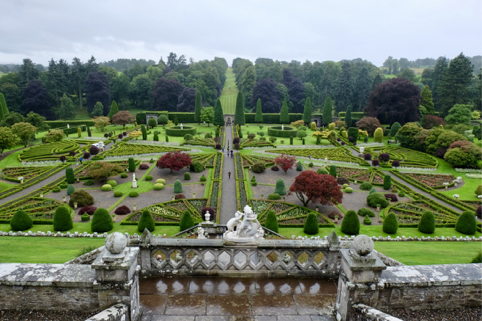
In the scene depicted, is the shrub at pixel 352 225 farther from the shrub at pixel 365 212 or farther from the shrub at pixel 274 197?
the shrub at pixel 274 197

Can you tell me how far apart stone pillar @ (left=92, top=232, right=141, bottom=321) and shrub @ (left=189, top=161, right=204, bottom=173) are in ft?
102

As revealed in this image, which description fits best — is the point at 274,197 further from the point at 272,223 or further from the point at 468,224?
the point at 468,224

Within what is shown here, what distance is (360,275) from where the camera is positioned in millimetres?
7461

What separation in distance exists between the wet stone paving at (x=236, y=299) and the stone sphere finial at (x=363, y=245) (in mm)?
2311

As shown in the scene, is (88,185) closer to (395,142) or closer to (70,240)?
(70,240)

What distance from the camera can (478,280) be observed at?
26.1 ft

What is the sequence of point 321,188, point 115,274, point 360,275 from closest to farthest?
1. point 115,274
2. point 360,275
3. point 321,188

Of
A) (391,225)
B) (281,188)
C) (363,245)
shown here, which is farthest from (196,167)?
(363,245)

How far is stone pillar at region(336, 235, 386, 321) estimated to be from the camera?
729 centimetres

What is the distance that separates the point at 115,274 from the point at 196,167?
31.5 meters

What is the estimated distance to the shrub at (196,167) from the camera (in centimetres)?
3862

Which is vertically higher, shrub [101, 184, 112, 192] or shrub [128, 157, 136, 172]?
shrub [128, 157, 136, 172]

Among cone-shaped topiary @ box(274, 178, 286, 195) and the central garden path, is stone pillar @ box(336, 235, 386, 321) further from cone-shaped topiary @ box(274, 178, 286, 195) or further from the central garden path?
cone-shaped topiary @ box(274, 178, 286, 195)

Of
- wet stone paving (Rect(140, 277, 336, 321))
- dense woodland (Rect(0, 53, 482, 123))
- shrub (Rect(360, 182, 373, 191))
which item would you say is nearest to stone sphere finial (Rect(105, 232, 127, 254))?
wet stone paving (Rect(140, 277, 336, 321))
